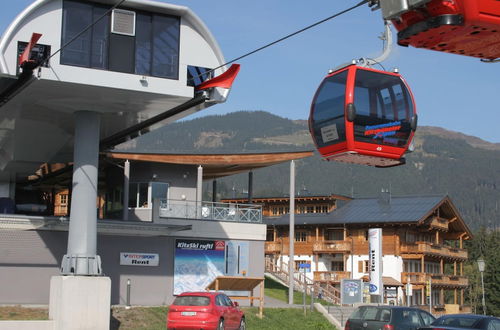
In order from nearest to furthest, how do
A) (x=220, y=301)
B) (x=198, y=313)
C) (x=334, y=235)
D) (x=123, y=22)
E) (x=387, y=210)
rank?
(x=198, y=313), (x=220, y=301), (x=123, y=22), (x=387, y=210), (x=334, y=235)

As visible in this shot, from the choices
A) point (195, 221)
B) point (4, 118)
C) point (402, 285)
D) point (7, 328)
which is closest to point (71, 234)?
point (7, 328)

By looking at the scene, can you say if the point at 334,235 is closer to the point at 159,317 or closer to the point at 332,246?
the point at 332,246

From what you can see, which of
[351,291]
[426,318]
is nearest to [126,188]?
[351,291]

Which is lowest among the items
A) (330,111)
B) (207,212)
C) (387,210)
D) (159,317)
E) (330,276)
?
(159,317)

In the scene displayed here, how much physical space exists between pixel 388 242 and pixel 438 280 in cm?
556

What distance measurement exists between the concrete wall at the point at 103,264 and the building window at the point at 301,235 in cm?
2806

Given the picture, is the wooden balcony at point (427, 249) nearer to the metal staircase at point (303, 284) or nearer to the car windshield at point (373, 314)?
the metal staircase at point (303, 284)

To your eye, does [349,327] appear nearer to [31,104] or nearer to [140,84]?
[140,84]

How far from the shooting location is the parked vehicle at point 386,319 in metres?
22.2

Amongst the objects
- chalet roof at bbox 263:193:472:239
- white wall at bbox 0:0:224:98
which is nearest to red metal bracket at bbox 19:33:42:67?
white wall at bbox 0:0:224:98

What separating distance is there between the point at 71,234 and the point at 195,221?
10.1 metres

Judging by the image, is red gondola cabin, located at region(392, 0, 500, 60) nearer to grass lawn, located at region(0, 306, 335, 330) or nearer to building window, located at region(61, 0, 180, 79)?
building window, located at region(61, 0, 180, 79)

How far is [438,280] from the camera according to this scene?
63438 mm

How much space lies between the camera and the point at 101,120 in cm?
3209
